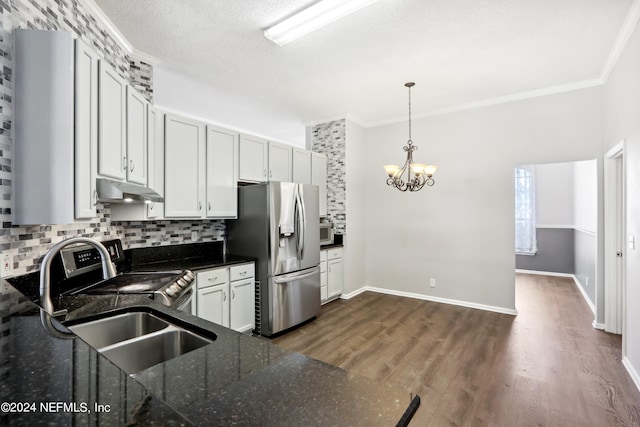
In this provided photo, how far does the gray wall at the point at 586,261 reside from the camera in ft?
13.4

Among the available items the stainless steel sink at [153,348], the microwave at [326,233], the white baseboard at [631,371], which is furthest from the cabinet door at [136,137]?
the white baseboard at [631,371]

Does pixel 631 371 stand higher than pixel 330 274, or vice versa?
pixel 330 274

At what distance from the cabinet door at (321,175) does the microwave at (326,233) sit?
312 mm

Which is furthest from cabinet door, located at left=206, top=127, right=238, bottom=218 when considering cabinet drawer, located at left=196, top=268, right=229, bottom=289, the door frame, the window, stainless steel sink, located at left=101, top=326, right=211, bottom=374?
the window

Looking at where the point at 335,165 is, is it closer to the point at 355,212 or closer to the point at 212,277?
the point at 355,212

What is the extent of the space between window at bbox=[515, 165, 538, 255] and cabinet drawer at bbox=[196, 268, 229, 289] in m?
6.16

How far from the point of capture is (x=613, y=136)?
299cm

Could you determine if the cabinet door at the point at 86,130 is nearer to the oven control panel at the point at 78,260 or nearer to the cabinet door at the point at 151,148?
the oven control panel at the point at 78,260

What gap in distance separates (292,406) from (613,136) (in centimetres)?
398

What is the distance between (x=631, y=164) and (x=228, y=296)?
3753 millimetres

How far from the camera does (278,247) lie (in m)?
3.33

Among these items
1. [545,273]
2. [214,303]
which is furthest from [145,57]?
[545,273]

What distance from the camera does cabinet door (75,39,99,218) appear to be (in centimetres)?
155

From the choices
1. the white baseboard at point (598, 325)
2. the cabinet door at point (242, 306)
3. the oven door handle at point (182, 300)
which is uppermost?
the oven door handle at point (182, 300)
